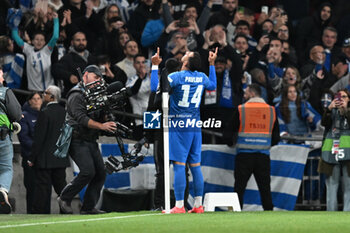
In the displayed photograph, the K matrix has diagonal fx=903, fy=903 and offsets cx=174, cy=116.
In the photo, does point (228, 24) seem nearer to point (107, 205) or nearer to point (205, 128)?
point (205, 128)

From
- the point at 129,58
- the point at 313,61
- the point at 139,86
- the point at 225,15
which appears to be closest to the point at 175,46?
the point at 139,86

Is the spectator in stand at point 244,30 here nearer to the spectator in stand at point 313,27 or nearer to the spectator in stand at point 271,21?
the spectator in stand at point 271,21

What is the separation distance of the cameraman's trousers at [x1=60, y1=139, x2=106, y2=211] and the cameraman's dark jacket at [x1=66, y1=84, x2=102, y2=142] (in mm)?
109

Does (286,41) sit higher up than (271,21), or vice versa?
(271,21)

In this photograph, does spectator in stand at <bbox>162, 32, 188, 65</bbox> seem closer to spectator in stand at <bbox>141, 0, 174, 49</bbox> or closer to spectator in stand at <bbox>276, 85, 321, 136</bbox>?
spectator in stand at <bbox>141, 0, 174, 49</bbox>

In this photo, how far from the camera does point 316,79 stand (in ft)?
57.5

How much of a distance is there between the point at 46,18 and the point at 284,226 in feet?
29.4

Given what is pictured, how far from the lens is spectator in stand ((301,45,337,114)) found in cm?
1694

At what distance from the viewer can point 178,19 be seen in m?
18.0

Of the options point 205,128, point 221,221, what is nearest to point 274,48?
point 205,128

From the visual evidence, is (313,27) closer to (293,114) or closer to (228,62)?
(228,62)

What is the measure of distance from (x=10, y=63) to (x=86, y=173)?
420 centimetres

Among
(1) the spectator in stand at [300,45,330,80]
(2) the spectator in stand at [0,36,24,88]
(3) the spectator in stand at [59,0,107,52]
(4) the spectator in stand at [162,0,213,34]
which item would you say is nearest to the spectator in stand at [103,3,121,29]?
(3) the spectator in stand at [59,0,107,52]

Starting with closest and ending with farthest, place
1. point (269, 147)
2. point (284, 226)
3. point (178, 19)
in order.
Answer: point (284, 226) → point (269, 147) → point (178, 19)
